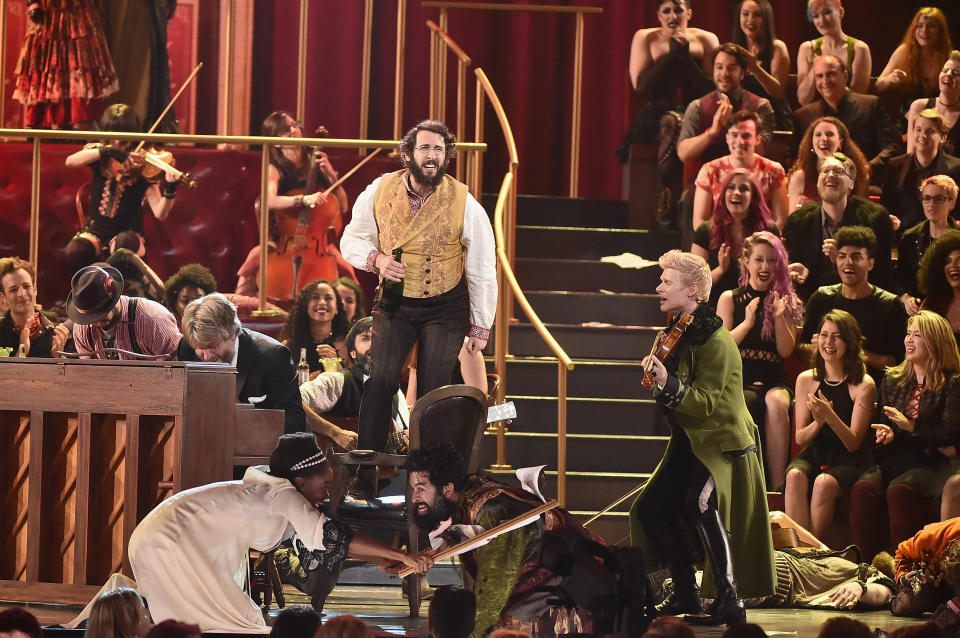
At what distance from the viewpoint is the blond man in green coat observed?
509cm

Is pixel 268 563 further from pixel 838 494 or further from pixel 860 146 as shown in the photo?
pixel 860 146

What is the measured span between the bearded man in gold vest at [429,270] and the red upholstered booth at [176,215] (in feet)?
9.00

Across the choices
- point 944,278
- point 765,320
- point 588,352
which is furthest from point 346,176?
point 944,278

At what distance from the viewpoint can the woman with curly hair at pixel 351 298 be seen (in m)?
7.72

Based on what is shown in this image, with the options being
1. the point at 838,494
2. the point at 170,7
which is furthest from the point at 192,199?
the point at 838,494

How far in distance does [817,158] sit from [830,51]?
1192 millimetres

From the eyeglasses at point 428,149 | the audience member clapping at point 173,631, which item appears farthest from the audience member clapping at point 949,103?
the audience member clapping at point 173,631

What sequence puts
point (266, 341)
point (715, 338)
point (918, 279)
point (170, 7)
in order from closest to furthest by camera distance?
point (715, 338)
point (266, 341)
point (918, 279)
point (170, 7)

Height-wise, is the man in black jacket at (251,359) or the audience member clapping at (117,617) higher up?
the man in black jacket at (251,359)

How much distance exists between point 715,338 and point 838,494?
6.77ft

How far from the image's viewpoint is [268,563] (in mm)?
5320

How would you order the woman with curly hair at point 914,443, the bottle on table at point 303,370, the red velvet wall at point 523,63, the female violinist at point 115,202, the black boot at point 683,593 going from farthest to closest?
the red velvet wall at point 523,63 → the female violinist at point 115,202 → the bottle on table at point 303,370 → the woman with curly hair at point 914,443 → the black boot at point 683,593

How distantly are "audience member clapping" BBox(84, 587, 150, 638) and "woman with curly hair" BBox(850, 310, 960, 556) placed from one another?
153 inches

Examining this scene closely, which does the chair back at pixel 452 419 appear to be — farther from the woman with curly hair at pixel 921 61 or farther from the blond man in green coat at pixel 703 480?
the woman with curly hair at pixel 921 61
